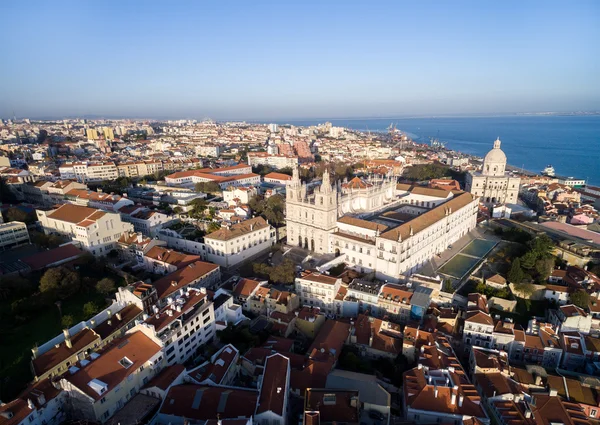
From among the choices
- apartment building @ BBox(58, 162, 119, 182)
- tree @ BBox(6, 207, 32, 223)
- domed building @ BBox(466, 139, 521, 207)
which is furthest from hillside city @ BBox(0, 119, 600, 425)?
apartment building @ BBox(58, 162, 119, 182)

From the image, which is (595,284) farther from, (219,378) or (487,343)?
(219,378)

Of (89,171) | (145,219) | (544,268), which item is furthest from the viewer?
(89,171)

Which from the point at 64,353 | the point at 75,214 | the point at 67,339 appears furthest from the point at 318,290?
the point at 75,214

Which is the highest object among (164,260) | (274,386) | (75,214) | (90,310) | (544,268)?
(75,214)

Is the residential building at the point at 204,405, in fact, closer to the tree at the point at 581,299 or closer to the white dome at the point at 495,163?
the tree at the point at 581,299

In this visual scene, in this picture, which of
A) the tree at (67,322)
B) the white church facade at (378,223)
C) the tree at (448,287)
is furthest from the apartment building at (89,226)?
the tree at (448,287)

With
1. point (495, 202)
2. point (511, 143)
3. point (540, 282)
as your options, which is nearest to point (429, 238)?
point (540, 282)

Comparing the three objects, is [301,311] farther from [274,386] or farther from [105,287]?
[105,287]

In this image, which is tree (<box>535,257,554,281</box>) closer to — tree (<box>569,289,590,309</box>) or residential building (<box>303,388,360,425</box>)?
tree (<box>569,289,590,309</box>)
